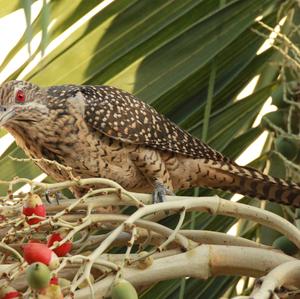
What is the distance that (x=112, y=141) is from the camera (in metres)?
3.59

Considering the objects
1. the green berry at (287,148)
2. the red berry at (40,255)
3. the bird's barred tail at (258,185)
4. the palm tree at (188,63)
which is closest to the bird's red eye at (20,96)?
the palm tree at (188,63)

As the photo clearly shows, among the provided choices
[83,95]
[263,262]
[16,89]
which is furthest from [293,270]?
[83,95]

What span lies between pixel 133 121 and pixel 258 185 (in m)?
0.58

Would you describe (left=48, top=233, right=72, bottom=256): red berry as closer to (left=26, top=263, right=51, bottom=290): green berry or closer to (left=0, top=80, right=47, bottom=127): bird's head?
(left=26, top=263, right=51, bottom=290): green berry

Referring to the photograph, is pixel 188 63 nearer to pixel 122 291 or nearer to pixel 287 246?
pixel 287 246

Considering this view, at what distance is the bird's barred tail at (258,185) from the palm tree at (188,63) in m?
0.04

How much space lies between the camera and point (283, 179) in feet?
10.3

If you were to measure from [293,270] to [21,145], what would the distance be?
1683mm

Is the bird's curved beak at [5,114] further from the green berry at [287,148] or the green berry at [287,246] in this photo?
the green berry at [287,246]

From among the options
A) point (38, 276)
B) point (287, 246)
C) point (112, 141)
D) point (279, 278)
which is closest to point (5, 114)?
point (112, 141)

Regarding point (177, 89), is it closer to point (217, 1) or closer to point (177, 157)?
point (217, 1)

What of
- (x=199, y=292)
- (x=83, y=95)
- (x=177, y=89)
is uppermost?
(x=83, y=95)

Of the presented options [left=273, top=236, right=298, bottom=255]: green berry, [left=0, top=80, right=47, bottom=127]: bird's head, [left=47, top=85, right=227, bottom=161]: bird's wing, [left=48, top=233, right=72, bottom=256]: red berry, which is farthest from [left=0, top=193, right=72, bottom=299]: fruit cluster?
[left=47, top=85, right=227, bottom=161]: bird's wing

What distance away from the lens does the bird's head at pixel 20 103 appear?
3287mm
